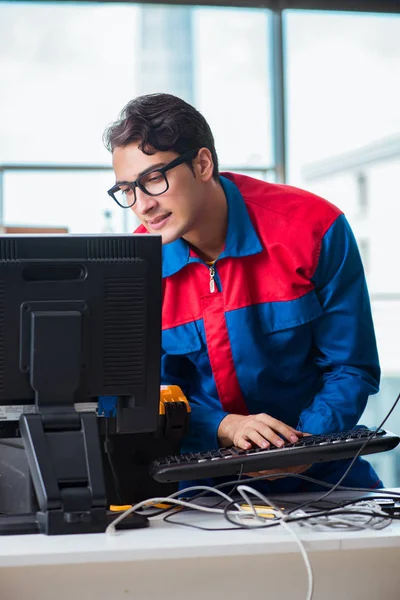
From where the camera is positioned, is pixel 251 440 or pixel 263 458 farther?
pixel 251 440

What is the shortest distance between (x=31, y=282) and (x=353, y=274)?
2.34 ft

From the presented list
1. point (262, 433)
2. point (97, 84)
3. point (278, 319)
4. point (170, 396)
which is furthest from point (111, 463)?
point (97, 84)

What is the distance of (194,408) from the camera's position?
1629 mm

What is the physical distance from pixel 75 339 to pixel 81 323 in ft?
0.08

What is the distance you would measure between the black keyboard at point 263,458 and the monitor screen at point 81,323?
0.09 metres

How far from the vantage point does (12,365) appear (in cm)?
124

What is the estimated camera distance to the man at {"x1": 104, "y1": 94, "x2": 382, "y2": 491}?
1.63 meters

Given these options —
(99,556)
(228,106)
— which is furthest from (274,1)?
(99,556)

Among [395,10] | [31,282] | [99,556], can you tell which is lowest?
[99,556]

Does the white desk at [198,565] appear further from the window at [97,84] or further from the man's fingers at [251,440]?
the window at [97,84]

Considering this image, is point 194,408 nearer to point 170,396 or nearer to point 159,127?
point 170,396

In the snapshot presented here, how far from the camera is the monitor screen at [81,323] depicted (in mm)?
1239

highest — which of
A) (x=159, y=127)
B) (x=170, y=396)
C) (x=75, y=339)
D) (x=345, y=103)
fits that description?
(x=345, y=103)

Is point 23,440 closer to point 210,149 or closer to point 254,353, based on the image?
point 254,353
